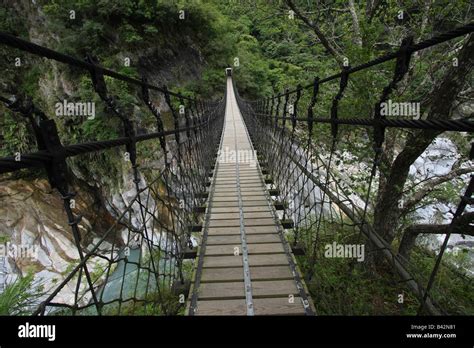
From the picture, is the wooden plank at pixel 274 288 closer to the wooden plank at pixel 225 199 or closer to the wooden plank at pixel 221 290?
the wooden plank at pixel 221 290

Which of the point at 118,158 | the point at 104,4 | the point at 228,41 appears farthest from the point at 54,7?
the point at 228,41

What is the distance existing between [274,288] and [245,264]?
0.30 metres

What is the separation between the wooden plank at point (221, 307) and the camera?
1.53 m

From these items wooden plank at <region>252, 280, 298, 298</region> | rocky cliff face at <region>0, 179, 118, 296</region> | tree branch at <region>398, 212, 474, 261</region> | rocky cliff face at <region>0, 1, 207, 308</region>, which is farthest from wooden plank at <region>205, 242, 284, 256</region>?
rocky cliff face at <region>0, 179, 118, 296</region>

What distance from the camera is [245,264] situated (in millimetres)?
1934

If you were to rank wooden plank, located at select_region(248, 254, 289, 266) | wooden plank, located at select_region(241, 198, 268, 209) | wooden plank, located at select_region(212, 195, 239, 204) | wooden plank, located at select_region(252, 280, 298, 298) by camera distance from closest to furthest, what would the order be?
wooden plank, located at select_region(252, 280, 298, 298), wooden plank, located at select_region(248, 254, 289, 266), wooden plank, located at select_region(241, 198, 268, 209), wooden plank, located at select_region(212, 195, 239, 204)

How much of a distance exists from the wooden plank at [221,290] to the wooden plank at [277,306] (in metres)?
0.12

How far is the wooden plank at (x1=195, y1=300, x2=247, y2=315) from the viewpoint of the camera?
153 cm

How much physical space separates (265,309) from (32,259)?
7.66 m

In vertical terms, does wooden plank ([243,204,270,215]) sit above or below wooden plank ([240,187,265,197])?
below

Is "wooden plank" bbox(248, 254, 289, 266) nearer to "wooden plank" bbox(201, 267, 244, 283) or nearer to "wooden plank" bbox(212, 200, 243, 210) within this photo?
"wooden plank" bbox(201, 267, 244, 283)

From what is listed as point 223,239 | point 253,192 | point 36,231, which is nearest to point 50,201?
point 36,231
